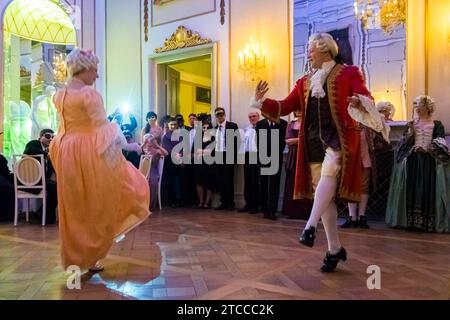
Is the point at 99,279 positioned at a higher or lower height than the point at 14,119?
lower

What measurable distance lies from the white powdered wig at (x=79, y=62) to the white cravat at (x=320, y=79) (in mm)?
1378

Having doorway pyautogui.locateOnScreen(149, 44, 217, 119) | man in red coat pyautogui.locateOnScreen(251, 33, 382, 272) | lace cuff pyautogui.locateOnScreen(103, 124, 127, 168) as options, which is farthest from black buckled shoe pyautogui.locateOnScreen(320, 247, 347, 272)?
doorway pyautogui.locateOnScreen(149, 44, 217, 119)


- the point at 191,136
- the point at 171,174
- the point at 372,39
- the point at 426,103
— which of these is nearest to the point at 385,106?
the point at 426,103

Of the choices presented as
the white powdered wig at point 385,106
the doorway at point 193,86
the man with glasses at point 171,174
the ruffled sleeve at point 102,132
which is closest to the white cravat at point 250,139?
the man with glasses at point 171,174

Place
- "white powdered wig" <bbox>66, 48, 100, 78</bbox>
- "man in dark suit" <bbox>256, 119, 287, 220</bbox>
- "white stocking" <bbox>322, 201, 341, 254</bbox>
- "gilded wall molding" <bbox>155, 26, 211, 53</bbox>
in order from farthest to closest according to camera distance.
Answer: "gilded wall molding" <bbox>155, 26, 211, 53</bbox>
"man in dark suit" <bbox>256, 119, 287, 220</bbox>
"white stocking" <bbox>322, 201, 341, 254</bbox>
"white powdered wig" <bbox>66, 48, 100, 78</bbox>

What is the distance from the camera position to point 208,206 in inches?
275

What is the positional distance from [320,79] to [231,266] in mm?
1355

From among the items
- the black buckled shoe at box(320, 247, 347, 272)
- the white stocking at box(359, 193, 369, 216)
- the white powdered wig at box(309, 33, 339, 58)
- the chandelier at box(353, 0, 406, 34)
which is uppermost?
the chandelier at box(353, 0, 406, 34)

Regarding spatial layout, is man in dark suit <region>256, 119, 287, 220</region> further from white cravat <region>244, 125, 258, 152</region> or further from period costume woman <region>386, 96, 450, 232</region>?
period costume woman <region>386, 96, 450, 232</region>

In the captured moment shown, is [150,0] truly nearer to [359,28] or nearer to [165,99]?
[165,99]

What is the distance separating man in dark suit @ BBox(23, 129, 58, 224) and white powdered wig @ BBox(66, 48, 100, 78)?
300 centimetres

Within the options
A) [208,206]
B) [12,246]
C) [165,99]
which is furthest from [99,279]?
[165,99]

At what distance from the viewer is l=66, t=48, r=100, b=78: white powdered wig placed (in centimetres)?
272
